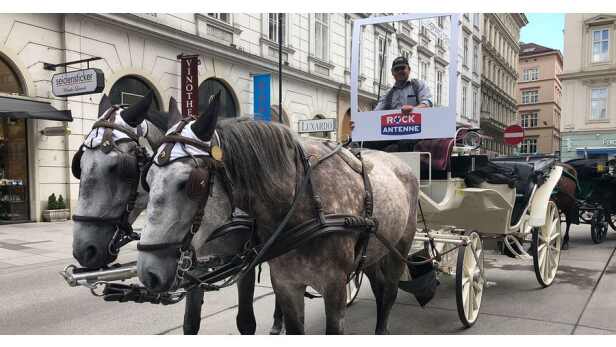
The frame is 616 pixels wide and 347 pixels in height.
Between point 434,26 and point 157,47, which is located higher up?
point 157,47

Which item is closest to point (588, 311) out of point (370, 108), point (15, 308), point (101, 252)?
point (370, 108)

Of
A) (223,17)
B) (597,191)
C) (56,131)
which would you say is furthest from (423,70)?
(223,17)

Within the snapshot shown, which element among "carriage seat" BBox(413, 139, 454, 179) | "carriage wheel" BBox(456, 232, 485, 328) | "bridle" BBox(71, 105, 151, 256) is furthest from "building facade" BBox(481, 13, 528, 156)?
"bridle" BBox(71, 105, 151, 256)

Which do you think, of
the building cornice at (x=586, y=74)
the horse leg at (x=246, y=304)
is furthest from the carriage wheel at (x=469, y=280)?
the building cornice at (x=586, y=74)

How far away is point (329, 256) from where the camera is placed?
95.1 inches

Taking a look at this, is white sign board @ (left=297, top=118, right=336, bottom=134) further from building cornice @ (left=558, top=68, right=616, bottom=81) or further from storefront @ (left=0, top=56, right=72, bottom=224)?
building cornice @ (left=558, top=68, right=616, bottom=81)

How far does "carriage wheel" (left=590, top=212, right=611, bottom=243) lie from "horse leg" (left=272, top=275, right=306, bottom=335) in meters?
8.44

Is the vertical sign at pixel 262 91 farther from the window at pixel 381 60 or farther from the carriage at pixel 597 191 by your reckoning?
the window at pixel 381 60

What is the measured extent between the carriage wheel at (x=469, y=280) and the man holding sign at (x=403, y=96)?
117cm

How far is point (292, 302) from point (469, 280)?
2333 mm

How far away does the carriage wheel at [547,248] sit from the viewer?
17.1ft

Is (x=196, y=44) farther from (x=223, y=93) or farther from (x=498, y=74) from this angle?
(x=498, y=74)
